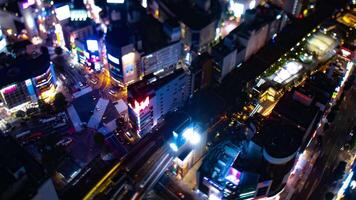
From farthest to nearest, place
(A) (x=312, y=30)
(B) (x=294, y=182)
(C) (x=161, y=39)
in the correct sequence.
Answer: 1. (A) (x=312, y=30)
2. (C) (x=161, y=39)
3. (B) (x=294, y=182)

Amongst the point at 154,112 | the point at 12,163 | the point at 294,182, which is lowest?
the point at 294,182

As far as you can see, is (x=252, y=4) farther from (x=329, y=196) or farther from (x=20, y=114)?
(x=20, y=114)

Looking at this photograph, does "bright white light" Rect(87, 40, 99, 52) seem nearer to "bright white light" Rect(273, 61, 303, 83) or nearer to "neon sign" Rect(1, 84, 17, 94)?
"neon sign" Rect(1, 84, 17, 94)

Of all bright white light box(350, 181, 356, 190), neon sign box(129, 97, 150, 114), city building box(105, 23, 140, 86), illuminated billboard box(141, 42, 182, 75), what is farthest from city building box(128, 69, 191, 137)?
bright white light box(350, 181, 356, 190)

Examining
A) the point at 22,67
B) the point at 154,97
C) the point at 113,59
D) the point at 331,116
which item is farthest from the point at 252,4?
the point at 22,67

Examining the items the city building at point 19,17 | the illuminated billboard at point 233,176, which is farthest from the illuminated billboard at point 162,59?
the illuminated billboard at point 233,176

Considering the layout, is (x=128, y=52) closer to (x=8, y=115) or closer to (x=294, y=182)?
(x=8, y=115)

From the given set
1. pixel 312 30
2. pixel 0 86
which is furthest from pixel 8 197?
pixel 312 30
